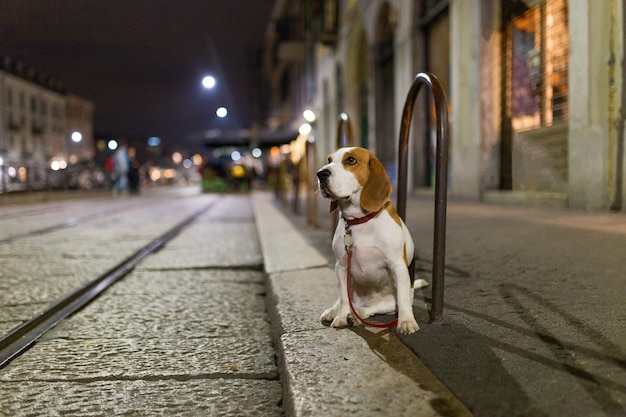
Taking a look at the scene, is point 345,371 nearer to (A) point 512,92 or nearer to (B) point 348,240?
(B) point 348,240

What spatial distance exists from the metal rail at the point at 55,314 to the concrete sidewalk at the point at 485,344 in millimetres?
1343

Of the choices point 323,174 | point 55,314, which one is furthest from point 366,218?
point 55,314

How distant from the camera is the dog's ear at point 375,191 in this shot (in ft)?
8.32

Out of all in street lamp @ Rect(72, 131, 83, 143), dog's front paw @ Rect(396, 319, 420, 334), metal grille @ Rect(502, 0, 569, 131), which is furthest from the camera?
street lamp @ Rect(72, 131, 83, 143)

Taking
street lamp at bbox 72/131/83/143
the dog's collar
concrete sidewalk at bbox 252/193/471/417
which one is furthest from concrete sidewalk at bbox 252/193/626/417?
street lamp at bbox 72/131/83/143

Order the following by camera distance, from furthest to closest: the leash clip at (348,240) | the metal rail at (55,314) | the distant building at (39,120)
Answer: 1. the distant building at (39,120)
2. the metal rail at (55,314)
3. the leash clip at (348,240)

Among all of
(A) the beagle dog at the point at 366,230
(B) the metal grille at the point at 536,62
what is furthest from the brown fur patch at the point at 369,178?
(B) the metal grille at the point at 536,62

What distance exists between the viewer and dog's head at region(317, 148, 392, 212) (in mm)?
2535

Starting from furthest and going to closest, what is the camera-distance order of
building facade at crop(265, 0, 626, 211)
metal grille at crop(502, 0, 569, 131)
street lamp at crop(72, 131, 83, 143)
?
street lamp at crop(72, 131, 83, 143)
metal grille at crop(502, 0, 569, 131)
building facade at crop(265, 0, 626, 211)

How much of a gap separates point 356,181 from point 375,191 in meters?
0.10

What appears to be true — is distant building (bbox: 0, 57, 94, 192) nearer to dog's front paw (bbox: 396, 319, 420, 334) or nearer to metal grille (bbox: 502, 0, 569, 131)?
metal grille (bbox: 502, 0, 569, 131)

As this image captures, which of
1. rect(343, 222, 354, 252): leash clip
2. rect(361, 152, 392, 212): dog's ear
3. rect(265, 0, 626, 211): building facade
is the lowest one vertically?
rect(343, 222, 354, 252): leash clip

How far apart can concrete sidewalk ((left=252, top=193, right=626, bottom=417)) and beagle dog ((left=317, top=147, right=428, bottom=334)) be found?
187mm

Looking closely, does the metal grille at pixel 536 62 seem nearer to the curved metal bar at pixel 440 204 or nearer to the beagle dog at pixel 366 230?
the curved metal bar at pixel 440 204
